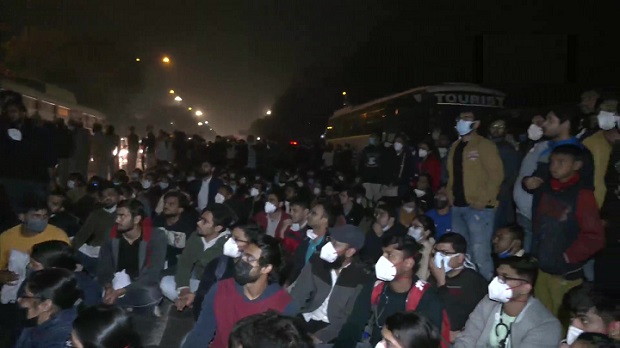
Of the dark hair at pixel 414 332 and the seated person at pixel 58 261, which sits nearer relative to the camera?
the dark hair at pixel 414 332

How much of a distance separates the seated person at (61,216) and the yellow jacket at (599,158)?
6.37 m

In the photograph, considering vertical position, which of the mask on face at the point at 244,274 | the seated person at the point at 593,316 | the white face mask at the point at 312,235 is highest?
the white face mask at the point at 312,235

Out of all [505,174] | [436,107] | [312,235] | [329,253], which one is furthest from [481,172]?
[436,107]

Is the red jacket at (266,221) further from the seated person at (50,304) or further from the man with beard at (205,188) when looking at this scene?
the seated person at (50,304)

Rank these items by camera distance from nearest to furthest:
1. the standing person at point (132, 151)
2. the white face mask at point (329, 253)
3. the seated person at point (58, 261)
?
the seated person at point (58, 261) < the white face mask at point (329, 253) < the standing person at point (132, 151)

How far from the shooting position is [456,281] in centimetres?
564

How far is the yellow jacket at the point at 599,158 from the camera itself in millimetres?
6305

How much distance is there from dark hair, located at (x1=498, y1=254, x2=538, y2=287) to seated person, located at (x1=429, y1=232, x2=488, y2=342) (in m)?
0.67

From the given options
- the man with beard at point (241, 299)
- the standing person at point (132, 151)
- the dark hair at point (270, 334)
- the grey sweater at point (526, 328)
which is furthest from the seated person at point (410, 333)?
the standing person at point (132, 151)

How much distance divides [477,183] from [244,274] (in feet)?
13.1

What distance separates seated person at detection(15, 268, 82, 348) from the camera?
13.7 ft

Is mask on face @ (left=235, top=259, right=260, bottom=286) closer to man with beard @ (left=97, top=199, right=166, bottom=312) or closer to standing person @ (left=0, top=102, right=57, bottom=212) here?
man with beard @ (left=97, top=199, right=166, bottom=312)

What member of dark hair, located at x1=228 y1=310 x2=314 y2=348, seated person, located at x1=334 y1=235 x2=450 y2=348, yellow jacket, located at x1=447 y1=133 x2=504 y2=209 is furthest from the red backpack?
yellow jacket, located at x1=447 y1=133 x2=504 y2=209

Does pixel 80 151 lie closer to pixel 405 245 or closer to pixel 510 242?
Result: pixel 510 242
